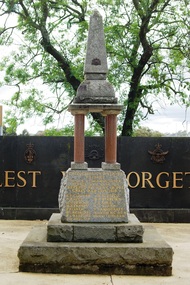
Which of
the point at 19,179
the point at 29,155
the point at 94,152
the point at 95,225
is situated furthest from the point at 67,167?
the point at 95,225

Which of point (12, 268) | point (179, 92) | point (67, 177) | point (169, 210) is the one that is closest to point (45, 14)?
point (179, 92)

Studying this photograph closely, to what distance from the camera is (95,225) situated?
7781 mm

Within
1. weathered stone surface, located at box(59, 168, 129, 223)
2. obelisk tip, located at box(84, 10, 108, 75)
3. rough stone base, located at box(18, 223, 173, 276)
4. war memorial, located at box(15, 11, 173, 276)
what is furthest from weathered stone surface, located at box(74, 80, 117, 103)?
rough stone base, located at box(18, 223, 173, 276)

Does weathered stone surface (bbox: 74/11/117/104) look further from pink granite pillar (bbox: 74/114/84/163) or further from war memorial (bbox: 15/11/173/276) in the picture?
pink granite pillar (bbox: 74/114/84/163)

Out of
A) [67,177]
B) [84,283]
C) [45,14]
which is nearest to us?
[84,283]

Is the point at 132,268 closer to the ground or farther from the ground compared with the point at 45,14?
closer to the ground

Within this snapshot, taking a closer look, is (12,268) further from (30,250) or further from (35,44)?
(35,44)

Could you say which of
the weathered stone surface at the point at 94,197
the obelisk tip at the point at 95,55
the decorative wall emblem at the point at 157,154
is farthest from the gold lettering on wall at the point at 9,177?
the obelisk tip at the point at 95,55

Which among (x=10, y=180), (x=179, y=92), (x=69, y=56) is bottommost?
(x=10, y=180)

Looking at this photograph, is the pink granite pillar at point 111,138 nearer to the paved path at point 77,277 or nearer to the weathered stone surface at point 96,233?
the weathered stone surface at point 96,233

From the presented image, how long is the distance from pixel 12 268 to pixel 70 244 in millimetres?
861

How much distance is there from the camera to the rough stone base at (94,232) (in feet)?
25.1

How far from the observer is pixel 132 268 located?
24.1 ft

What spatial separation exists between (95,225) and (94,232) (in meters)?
0.10
